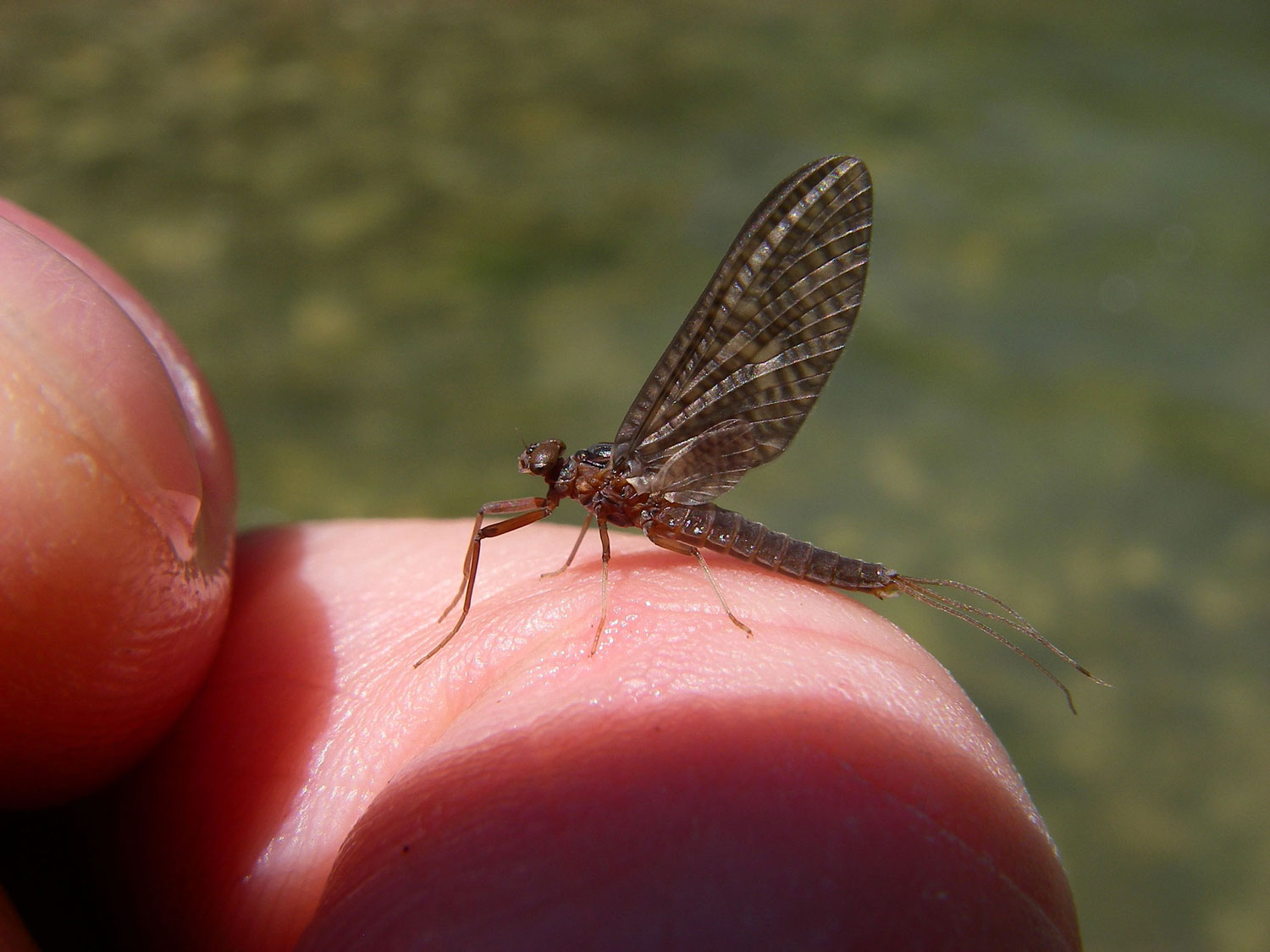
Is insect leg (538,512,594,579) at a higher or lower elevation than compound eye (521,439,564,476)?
lower

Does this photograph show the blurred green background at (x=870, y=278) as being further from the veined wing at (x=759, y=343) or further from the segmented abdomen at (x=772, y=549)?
the segmented abdomen at (x=772, y=549)

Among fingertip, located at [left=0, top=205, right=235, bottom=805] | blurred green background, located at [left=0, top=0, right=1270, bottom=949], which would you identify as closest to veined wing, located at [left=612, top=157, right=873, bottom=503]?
fingertip, located at [left=0, top=205, right=235, bottom=805]

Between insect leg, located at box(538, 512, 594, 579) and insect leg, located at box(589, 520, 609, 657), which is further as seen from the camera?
insect leg, located at box(538, 512, 594, 579)

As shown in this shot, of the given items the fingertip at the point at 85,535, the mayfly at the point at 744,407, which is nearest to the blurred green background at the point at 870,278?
the mayfly at the point at 744,407

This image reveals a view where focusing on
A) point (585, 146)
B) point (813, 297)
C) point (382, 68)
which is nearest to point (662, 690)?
point (813, 297)

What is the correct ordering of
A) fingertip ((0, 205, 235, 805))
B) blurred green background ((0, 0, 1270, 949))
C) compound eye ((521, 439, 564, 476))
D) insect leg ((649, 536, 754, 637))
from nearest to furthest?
1. fingertip ((0, 205, 235, 805))
2. insect leg ((649, 536, 754, 637))
3. compound eye ((521, 439, 564, 476))
4. blurred green background ((0, 0, 1270, 949))

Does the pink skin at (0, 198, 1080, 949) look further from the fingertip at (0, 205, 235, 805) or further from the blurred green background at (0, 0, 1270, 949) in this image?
the blurred green background at (0, 0, 1270, 949)

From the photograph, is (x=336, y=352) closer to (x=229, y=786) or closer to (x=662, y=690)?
(x=229, y=786)
